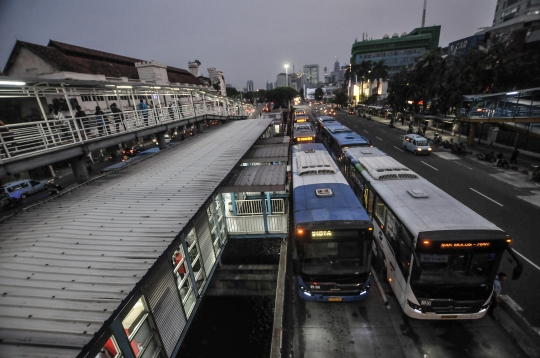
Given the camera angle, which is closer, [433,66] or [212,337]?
[212,337]

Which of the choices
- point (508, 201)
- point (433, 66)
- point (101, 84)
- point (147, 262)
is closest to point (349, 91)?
point (433, 66)

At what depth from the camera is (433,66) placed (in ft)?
132

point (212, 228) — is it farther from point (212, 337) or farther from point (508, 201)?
point (508, 201)

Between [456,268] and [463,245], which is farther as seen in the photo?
[456,268]

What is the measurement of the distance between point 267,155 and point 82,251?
11545 mm

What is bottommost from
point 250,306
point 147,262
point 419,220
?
point 250,306

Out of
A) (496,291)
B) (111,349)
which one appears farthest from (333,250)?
(111,349)

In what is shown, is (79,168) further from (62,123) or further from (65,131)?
(62,123)

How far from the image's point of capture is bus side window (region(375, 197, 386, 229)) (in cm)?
907

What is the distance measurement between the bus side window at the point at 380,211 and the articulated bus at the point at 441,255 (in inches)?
20.2

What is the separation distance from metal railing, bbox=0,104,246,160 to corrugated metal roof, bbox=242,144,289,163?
780 centimetres

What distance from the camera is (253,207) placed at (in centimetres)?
1119

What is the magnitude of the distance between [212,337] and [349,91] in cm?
11202

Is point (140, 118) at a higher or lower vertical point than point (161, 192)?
higher
